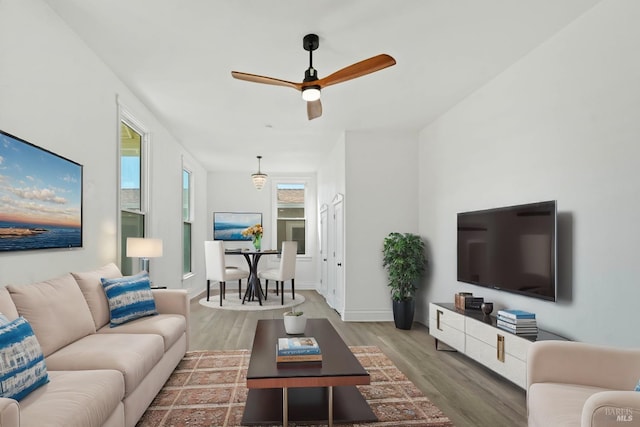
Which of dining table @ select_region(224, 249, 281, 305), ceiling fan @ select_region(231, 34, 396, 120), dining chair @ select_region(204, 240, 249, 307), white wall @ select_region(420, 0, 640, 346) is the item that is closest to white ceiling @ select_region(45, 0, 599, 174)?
ceiling fan @ select_region(231, 34, 396, 120)

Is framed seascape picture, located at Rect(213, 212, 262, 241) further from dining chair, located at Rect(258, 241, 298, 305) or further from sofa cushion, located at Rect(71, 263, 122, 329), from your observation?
sofa cushion, located at Rect(71, 263, 122, 329)

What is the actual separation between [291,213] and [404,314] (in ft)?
16.3

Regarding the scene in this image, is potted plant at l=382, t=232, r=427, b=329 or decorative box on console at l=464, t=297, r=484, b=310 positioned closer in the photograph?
decorative box on console at l=464, t=297, r=484, b=310

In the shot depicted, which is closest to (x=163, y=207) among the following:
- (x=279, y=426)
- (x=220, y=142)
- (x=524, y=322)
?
(x=220, y=142)

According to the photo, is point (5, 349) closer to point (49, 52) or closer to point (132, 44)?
point (49, 52)

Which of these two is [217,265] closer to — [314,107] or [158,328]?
[158,328]

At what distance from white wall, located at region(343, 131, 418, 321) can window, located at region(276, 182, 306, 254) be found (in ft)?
12.9

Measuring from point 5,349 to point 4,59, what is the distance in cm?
172

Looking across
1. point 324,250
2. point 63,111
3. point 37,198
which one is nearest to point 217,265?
point 324,250

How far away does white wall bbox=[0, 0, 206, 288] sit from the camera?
246 centimetres

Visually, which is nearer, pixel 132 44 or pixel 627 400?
pixel 627 400

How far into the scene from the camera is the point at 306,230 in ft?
31.4

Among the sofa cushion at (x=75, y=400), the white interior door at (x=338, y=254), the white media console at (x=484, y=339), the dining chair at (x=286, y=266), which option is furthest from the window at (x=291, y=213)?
the sofa cushion at (x=75, y=400)

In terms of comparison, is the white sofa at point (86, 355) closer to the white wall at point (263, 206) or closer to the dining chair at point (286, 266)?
the dining chair at point (286, 266)
